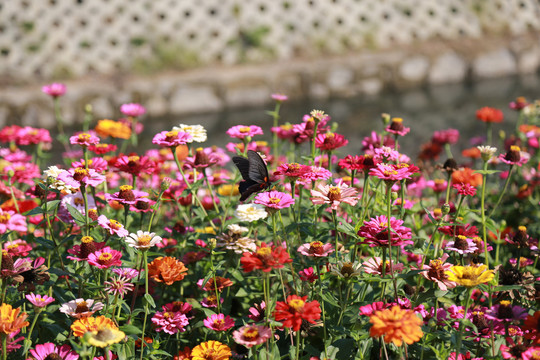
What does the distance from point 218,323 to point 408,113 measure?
462 cm

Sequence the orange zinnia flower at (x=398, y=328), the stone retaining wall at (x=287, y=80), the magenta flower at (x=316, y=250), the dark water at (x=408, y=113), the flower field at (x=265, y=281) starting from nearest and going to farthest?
the orange zinnia flower at (x=398, y=328) → the flower field at (x=265, y=281) → the magenta flower at (x=316, y=250) → the dark water at (x=408, y=113) → the stone retaining wall at (x=287, y=80)

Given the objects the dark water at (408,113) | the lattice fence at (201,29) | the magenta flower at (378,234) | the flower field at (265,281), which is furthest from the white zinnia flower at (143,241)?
the lattice fence at (201,29)

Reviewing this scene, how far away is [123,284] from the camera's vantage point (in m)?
1.35

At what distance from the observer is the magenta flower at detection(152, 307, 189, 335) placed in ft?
4.71

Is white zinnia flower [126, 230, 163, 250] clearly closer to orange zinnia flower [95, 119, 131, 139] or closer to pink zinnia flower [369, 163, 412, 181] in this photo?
pink zinnia flower [369, 163, 412, 181]

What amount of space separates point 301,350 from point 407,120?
425cm

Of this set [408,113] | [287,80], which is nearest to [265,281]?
[408,113]

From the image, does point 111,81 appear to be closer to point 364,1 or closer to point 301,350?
point 364,1

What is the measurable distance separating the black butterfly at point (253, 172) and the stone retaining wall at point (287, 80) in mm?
4371

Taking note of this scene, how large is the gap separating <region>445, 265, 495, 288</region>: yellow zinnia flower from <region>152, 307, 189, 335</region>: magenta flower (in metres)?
0.65

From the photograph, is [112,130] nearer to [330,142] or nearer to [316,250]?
[330,142]

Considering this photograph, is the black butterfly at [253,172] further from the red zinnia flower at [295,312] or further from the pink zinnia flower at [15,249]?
the pink zinnia flower at [15,249]

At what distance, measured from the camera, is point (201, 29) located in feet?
20.5

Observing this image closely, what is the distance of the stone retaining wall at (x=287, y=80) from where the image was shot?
5.57 m
